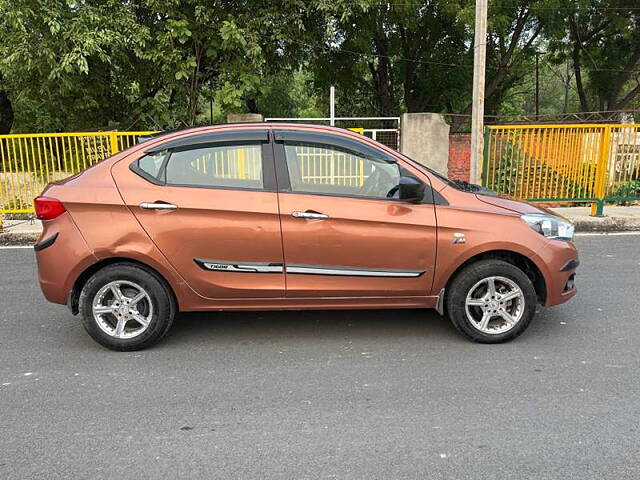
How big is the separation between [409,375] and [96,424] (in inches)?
81.5

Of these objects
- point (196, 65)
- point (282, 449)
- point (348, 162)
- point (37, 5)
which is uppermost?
point (37, 5)

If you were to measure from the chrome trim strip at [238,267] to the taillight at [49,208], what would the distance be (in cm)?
114

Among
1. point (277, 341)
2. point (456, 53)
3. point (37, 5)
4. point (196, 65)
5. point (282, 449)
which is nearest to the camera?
point (282, 449)

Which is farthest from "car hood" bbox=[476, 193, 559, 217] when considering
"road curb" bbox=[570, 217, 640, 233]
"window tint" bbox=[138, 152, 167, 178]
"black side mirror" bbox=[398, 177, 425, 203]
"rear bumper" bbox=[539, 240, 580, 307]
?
"road curb" bbox=[570, 217, 640, 233]

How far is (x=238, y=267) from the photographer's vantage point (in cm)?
414

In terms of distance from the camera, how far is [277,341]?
175 inches

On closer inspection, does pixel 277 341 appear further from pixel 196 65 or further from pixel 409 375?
pixel 196 65

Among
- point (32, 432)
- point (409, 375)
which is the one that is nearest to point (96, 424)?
point (32, 432)

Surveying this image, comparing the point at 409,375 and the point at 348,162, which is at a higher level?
the point at 348,162

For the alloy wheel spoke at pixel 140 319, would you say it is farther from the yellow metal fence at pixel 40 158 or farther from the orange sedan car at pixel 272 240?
the yellow metal fence at pixel 40 158

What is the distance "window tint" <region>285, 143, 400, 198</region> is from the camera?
4234 mm

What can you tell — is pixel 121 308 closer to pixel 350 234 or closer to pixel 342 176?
pixel 350 234

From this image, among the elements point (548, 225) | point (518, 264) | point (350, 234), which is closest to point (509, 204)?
point (548, 225)

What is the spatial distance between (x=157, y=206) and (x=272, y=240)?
911mm
